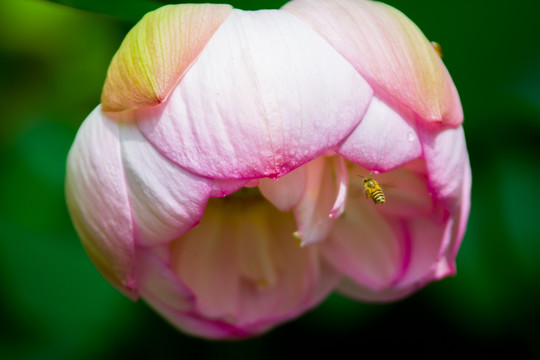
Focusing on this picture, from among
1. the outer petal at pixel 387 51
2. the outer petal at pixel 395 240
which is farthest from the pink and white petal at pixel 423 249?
the outer petal at pixel 387 51

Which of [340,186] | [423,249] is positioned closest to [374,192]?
[340,186]

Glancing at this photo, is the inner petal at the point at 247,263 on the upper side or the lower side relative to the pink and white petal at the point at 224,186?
lower

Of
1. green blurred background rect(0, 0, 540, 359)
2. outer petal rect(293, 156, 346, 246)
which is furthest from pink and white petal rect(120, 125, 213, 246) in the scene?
green blurred background rect(0, 0, 540, 359)

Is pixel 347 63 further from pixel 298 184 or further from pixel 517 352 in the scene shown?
pixel 517 352

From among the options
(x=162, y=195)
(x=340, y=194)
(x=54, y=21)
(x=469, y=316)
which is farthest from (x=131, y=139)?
(x=469, y=316)

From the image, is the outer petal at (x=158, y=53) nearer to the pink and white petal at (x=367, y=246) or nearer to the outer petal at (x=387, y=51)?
the outer petal at (x=387, y=51)

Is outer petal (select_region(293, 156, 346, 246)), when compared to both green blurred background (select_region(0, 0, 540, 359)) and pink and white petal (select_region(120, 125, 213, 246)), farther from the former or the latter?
green blurred background (select_region(0, 0, 540, 359))

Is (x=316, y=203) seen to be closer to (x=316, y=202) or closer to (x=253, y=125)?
(x=316, y=202)
